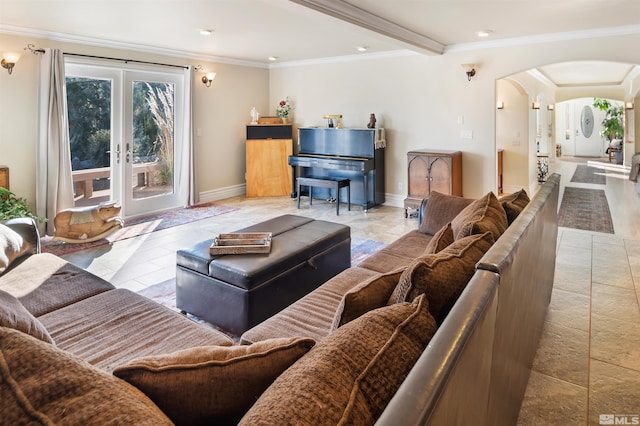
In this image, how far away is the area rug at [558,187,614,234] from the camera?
17.9 feet

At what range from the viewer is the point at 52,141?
5.06 m

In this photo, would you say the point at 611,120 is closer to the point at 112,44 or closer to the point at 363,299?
the point at 112,44

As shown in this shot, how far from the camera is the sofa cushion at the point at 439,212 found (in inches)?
131

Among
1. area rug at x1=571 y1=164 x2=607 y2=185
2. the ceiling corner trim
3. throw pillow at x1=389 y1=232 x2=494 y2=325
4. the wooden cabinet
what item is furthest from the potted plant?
throw pillow at x1=389 y1=232 x2=494 y2=325

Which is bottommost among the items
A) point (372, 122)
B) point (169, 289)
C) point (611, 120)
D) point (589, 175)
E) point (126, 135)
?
point (169, 289)

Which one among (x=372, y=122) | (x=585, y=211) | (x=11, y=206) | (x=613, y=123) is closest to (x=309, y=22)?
(x=372, y=122)

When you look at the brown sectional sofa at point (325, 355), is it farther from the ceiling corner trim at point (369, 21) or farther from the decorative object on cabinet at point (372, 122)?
the decorative object on cabinet at point (372, 122)

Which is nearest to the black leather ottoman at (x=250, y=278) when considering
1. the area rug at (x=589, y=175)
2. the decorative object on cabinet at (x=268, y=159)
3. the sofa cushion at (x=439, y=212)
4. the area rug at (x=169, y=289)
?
the area rug at (x=169, y=289)

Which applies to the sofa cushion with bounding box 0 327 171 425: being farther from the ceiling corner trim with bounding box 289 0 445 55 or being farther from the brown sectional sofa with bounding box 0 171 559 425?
the ceiling corner trim with bounding box 289 0 445 55

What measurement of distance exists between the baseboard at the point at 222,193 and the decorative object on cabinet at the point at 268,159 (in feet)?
0.89

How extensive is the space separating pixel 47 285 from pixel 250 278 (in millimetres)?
1101

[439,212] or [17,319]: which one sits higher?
[439,212]

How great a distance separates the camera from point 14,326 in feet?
3.86

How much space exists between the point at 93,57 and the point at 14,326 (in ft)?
17.4
